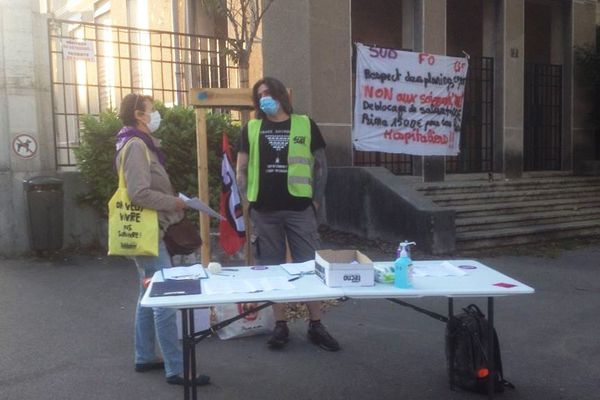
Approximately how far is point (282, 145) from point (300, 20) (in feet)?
18.0

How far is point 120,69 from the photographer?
32.0 feet

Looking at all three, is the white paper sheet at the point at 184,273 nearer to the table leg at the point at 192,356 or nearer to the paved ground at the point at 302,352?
the table leg at the point at 192,356

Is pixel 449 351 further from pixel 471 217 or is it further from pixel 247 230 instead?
pixel 471 217

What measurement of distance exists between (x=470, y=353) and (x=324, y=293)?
120 centimetres

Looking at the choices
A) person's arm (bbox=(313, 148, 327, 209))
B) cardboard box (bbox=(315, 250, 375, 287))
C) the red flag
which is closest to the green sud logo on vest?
person's arm (bbox=(313, 148, 327, 209))

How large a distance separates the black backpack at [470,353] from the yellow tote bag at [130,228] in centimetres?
200

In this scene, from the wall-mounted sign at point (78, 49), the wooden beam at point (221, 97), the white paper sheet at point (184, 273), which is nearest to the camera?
the white paper sheet at point (184, 273)

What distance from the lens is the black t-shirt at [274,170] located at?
193 inches

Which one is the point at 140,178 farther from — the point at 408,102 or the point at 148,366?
the point at 408,102

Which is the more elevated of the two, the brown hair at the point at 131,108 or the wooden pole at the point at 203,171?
the brown hair at the point at 131,108

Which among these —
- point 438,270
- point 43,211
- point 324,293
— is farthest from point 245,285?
point 43,211

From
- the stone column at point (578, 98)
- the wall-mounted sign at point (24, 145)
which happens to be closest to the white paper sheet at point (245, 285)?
the wall-mounted sign at point (24, 145)

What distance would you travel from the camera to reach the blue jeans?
4188mm

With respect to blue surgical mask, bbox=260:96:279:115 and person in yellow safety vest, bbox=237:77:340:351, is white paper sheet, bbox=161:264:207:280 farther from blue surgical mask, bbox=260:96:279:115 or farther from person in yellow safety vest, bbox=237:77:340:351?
blue surgical mask, bbox=260:96:279:115
